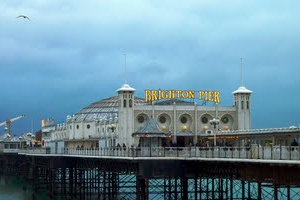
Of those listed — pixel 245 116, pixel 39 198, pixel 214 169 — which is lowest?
pixel 39 198

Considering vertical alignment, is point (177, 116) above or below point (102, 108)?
below

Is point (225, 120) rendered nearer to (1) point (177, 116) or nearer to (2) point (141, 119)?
(1) point (177, 116)

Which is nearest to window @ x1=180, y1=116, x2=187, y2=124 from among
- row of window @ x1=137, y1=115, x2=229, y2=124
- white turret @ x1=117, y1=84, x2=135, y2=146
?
row of window @ x1=137, y1=115, x2=229, y2=124

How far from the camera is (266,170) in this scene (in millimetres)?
45750

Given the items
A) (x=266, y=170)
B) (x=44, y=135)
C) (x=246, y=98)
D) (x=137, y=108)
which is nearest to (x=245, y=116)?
(x=246, y=98)

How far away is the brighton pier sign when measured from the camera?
292 feet

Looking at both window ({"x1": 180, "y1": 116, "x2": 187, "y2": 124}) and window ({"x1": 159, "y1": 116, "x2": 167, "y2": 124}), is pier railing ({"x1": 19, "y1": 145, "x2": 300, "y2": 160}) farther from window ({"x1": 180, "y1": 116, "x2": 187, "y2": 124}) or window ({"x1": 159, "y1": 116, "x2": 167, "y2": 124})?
window ({"x1": 180, "y1": 116, "x2": 187, "y2": 124})

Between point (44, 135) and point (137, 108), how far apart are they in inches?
3295

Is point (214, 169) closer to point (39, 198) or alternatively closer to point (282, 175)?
point (282, 175)

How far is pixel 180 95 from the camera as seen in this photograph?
90.6 meters

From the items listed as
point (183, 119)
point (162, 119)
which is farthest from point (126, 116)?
point (183, 119)

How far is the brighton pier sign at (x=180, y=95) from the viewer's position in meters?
88.9

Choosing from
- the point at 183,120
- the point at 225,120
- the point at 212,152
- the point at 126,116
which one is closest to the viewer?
the point at 212,152

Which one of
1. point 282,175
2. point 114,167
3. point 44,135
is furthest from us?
point 44,135
